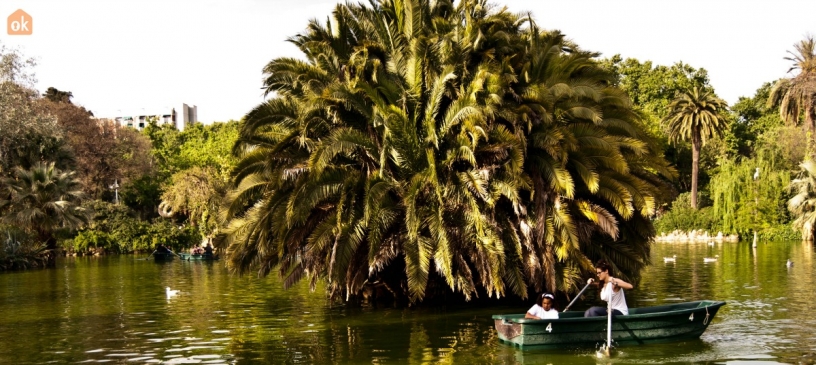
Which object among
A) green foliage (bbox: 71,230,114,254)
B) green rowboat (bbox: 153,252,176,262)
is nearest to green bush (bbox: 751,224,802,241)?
green rowboat (bbox: 153,252,176,262)

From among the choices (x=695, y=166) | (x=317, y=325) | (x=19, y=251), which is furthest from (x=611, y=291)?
(x=695, y=166)

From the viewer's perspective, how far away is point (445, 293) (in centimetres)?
2708

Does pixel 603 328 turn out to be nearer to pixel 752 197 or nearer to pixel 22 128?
pixel 22 128

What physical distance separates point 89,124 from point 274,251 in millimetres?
59668

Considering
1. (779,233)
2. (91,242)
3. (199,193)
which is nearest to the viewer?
(199,193)

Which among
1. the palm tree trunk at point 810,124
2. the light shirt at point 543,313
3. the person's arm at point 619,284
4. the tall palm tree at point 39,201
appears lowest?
the light shirt at point 543,313

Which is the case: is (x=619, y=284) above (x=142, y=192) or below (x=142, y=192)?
below

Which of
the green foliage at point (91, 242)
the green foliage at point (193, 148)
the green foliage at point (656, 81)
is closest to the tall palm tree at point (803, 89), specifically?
the green foliage at point (656, 81)

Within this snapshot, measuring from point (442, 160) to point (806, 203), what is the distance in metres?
A: 44.3

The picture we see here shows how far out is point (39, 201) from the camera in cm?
5250

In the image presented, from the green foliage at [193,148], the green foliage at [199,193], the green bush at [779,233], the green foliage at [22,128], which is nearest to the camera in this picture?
the green foliage at [22,128]

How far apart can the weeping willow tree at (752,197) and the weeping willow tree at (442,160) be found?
4494 centimetres

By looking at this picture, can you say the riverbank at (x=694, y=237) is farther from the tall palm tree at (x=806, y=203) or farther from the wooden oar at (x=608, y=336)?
the wooden oar at (x=608, y=336)

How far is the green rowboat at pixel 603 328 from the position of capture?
18.2 metres
